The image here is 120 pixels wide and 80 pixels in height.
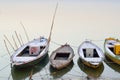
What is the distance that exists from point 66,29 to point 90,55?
779 centimetres

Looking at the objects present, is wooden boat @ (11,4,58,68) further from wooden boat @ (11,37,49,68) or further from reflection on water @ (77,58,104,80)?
reflection on water @ (77,58,104,80)

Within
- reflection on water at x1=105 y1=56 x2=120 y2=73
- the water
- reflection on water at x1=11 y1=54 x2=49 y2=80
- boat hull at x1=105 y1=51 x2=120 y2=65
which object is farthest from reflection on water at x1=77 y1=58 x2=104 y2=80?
reflection on water at x1=11 y1=54 x2=49 y2=80

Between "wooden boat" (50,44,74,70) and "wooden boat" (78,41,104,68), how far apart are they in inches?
22.0

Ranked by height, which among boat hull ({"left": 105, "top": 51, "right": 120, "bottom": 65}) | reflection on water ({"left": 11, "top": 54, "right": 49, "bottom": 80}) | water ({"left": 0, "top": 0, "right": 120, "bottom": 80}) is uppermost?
boat hull ({"left": 105, "top": 51, "right": 120, "bottom": 65})

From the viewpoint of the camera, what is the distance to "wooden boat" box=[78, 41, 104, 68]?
12.9 metres

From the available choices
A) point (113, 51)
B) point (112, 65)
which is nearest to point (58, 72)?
point (112, 65)

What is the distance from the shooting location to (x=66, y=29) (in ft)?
71.2

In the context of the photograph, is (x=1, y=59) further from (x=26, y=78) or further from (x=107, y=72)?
(x=107, y=72)

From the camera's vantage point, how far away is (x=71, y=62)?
1413 cm

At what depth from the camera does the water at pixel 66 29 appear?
1292 centimetres

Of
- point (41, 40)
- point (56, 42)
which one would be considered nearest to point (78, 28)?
point (56, 42)

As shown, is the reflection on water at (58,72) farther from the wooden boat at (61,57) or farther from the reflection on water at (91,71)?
the reflection on water at (91,71)

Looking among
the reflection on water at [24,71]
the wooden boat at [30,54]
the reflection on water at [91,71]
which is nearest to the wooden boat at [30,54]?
the wooden boat at [30,54]

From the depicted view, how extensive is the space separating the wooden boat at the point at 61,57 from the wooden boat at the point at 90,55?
560 millimetres
